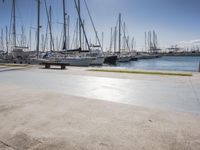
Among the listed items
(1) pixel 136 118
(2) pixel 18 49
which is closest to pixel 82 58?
(2) pixel 18 49

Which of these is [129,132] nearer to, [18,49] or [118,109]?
[118,109]

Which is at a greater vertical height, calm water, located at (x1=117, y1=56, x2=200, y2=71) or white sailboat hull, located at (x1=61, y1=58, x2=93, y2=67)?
white sailboat hull, located at (x1=61, y1=58, x2=93, y2=67)

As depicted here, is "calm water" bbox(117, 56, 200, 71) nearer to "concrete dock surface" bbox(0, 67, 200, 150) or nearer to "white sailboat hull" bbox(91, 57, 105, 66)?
"white sailboat hull" bbox(91, 57, 105, 66)

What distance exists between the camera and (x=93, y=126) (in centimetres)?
383

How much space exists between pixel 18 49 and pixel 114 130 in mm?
28636

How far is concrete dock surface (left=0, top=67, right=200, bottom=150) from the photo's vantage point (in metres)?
3.11

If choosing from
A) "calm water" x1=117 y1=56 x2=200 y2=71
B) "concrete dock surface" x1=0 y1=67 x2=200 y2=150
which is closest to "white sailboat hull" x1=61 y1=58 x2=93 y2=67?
"calm water" x1=117 y1=56 x2=200 y2=71

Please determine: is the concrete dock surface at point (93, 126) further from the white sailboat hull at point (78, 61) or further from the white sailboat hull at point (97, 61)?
the white sailboat hull at point (97, 61)

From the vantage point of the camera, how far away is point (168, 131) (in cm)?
359

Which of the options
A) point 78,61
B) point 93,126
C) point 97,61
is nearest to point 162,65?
point 97,61

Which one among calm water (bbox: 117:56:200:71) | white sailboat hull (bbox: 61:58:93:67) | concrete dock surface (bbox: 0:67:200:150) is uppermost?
white sailboat hull (bbox: 61:58:93:67)

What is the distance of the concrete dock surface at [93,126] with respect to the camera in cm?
311

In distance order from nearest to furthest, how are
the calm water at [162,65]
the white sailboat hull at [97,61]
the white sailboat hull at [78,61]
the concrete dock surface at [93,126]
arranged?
1. the concrete dock surface at [93,126]
2. the white sailboat hull at [78,61]
3. the white sailboat hull at [97,61]
4. the calm water at [162,65]

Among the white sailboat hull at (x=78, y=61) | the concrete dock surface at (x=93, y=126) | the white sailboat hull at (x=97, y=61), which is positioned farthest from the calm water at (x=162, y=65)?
the concrete dock surface at (x=93, y=126)
